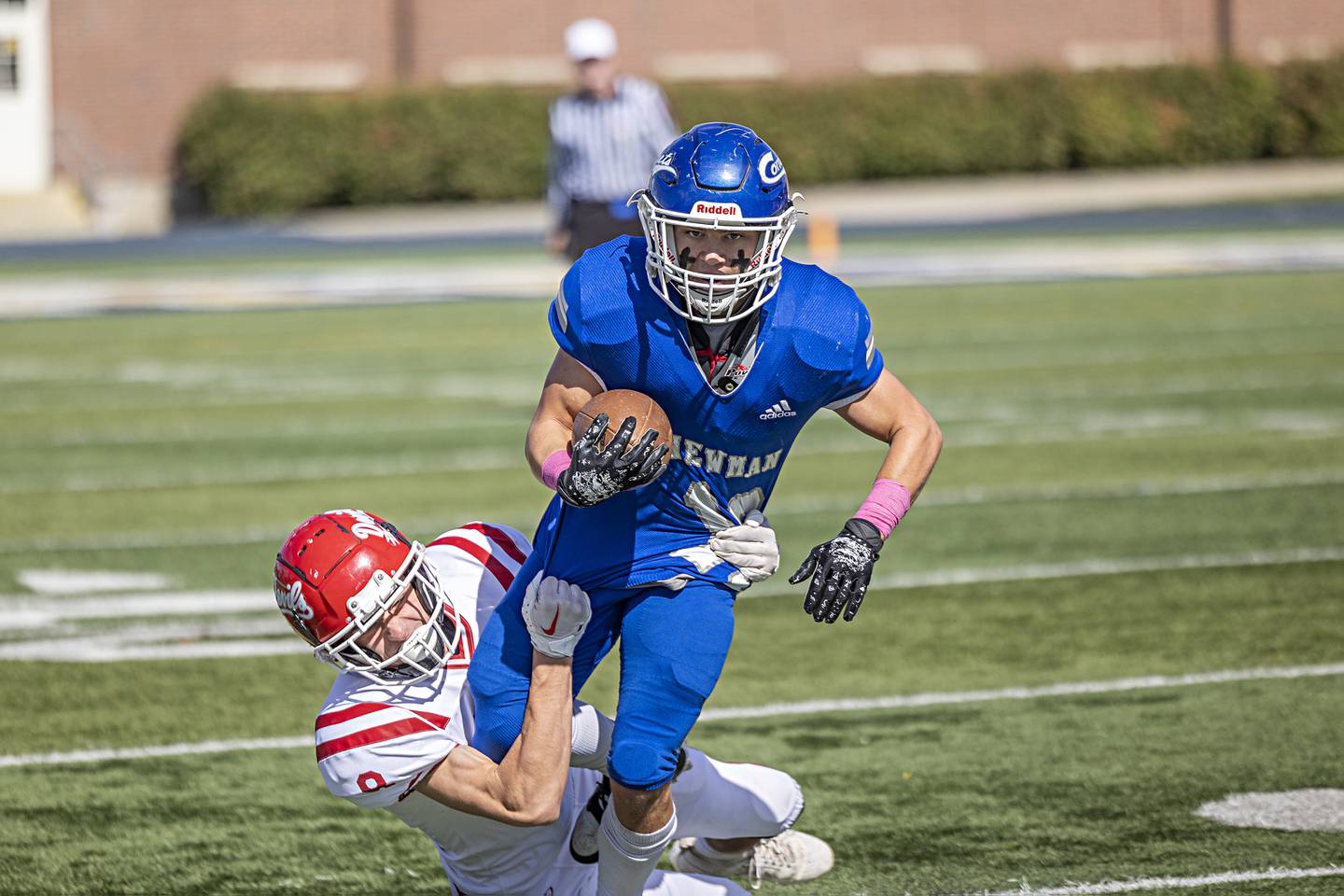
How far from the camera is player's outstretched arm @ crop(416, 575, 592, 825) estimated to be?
3.30 metres

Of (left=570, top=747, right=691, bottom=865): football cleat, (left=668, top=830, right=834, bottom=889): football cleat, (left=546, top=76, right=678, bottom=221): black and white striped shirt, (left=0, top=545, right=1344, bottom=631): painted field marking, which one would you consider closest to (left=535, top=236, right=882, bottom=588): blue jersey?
(left=570, top=747, right=691, bottom=865): football cleat

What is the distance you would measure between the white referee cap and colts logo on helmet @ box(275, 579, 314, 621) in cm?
665

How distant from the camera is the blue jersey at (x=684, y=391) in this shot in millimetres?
3477

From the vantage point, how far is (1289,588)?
6.30 metres

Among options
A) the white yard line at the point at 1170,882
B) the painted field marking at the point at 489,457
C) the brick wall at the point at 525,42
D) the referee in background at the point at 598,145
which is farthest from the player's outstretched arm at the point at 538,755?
the brick wall at the point at 525,42

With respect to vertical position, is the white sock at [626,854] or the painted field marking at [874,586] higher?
the white sock at [626,854]

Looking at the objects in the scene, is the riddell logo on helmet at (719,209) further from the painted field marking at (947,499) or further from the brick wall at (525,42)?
the brick wall at (525,42)

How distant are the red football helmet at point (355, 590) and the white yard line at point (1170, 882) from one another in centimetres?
128

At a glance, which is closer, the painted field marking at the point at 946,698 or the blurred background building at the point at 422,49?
the painted field marking at the point at 946,698

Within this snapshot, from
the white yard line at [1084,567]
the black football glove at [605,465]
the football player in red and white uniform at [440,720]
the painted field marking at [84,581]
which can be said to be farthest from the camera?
the painted field marking at [84,581]

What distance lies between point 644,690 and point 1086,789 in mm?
1561

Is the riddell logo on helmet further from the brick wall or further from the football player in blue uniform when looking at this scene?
the brick wall

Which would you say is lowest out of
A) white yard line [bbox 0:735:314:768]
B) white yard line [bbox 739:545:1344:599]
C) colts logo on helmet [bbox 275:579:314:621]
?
white yard line [bbox 0:735:314:768]

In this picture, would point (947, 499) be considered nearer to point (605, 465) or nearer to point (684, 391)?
point (684, 391)
